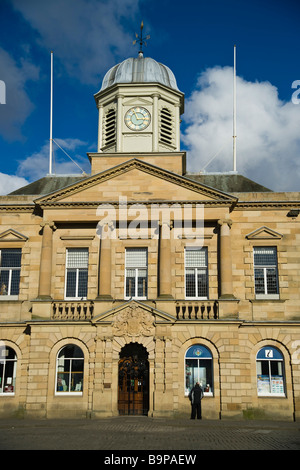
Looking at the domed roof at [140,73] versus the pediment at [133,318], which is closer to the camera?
the pediment at [133,318]

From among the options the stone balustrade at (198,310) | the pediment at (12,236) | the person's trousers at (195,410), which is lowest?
the person's trousers at (195,410)

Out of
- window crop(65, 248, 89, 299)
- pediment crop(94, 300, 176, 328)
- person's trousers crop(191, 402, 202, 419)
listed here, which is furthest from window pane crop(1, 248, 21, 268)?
person's trousers crop(191, 402, 202, 419)

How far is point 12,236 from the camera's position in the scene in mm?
29328

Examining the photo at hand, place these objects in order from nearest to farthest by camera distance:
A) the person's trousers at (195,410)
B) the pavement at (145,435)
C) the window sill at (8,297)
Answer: the pavement at (145,435)
the person's trousers at (195,410)
the window sill at (8,297)

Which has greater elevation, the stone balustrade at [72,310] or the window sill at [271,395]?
the stone balustrade at [72,310]

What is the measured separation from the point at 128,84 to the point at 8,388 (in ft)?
63.3

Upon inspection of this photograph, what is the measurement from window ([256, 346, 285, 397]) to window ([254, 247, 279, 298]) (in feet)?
9.43

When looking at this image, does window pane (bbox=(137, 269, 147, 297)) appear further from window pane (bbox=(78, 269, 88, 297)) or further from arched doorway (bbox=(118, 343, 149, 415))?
window pane (bbox=(78, 269, 88, 297))

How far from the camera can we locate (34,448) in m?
17.3

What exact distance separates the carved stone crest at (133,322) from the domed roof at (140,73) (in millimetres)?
15455

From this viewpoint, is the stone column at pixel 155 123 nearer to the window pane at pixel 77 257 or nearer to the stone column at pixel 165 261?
the stone column at pixel 165 261

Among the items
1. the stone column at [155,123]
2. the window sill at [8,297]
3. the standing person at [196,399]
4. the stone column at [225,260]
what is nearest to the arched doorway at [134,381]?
the standing person at [196,399]

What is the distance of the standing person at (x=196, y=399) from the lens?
25036 mm
